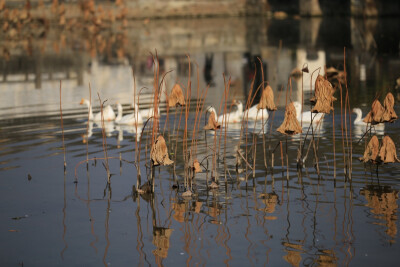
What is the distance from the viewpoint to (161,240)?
31.3ft

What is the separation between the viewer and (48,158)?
1388 cm

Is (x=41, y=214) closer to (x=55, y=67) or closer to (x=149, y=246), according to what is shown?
(x=149, y=246)

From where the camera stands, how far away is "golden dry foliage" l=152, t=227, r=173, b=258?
914cm

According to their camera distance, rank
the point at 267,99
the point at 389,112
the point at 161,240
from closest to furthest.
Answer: the point at 161,240, the point at 389,112, the point at 267,99

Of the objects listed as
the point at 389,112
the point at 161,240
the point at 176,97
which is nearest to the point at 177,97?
the point at 176,97

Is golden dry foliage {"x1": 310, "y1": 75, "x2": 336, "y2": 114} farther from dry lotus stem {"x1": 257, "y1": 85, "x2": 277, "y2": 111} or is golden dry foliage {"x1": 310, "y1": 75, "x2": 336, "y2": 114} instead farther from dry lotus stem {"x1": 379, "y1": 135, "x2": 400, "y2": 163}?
dry lotus stem {"x1": 379, "y1": 135, "x2": 400, "y2": 163}

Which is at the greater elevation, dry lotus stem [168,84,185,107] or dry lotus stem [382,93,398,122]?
dry lotus stem [168,84,185,107]

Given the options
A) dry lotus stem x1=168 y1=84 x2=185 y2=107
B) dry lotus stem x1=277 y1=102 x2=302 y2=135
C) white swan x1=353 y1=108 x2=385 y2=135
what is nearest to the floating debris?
dry lotus stem x1=168 y1=84 x2=185 y2=107

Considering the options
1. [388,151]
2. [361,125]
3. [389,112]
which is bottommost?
[388,151]

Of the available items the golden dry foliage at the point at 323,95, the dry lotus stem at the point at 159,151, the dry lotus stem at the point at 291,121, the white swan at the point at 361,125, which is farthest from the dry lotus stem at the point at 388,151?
the white swan at the point at 361,125

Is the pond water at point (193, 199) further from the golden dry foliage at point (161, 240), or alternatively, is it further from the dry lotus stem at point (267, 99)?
the dry lotus stem at point (267, 99)

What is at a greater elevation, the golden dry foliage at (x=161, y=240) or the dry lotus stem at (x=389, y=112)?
the dry lotus stem at (x=389, y=112)

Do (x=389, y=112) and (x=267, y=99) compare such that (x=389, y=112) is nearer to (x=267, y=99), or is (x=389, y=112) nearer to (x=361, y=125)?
(x=267, y=99)

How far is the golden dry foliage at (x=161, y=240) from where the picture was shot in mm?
9141
